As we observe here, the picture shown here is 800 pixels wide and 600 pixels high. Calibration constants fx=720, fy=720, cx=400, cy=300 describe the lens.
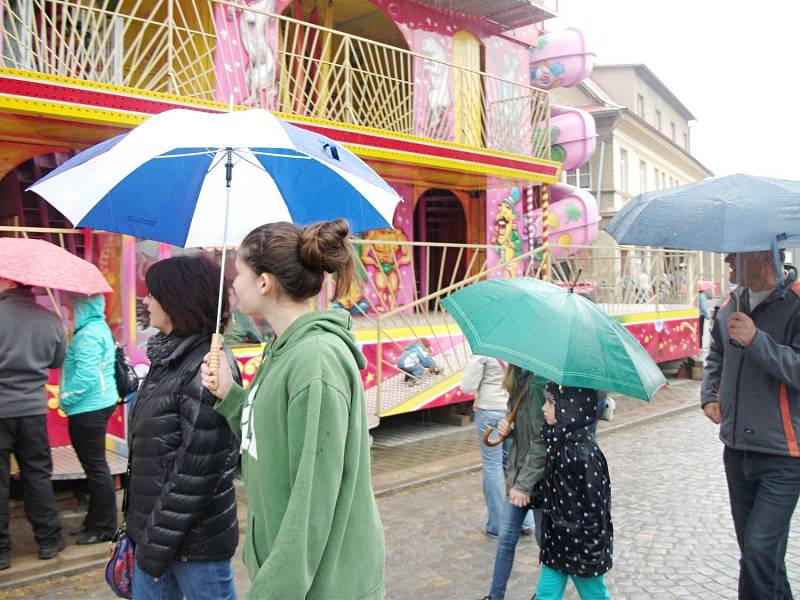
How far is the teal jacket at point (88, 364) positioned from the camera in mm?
4848

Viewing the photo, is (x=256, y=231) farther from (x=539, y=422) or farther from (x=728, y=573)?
(x=728, y=573)

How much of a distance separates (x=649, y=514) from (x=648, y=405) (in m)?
5.36

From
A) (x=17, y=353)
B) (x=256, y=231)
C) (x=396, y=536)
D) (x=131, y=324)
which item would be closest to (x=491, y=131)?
(x=131, y=324)

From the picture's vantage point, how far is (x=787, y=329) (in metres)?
3.28

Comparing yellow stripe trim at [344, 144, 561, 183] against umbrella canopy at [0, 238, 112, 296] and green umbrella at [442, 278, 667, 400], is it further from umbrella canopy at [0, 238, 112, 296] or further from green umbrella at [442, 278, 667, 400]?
green umbrella at [442, 278, 667, 400]

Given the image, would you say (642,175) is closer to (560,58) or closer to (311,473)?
(560,58)

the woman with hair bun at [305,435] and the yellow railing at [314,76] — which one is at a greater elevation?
the yellow railing at [314,76]

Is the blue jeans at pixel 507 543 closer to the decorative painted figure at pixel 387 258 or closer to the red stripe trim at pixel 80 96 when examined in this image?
the red stripe trim at pixel 80 96

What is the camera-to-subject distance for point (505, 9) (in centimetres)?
1233

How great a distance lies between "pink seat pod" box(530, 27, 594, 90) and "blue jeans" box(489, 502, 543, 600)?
462 inches

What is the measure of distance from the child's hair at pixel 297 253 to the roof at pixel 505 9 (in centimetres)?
1069

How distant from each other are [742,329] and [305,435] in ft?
7.37

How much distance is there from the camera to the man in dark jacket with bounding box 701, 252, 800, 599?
318 cm

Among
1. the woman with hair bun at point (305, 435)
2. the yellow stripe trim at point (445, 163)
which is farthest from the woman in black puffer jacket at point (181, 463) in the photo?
the yellow stripe trim at point (445, 163)
